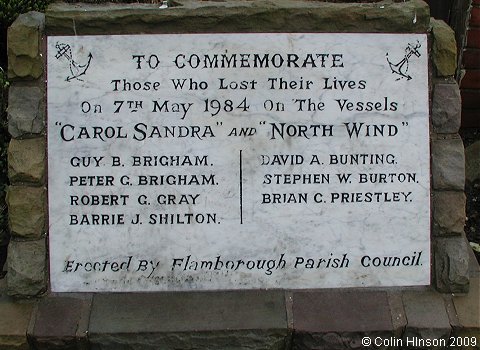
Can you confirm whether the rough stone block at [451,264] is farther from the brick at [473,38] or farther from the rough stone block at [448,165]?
the brick at [473,38]

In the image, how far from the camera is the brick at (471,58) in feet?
14.7

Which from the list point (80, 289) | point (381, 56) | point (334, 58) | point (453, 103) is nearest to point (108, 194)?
point (80, 289)

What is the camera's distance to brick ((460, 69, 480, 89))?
4.54m

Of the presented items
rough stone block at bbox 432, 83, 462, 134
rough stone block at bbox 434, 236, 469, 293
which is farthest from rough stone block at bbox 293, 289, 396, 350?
rough stone block at bbox 432, 83, 462, 134

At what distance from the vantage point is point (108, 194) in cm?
291

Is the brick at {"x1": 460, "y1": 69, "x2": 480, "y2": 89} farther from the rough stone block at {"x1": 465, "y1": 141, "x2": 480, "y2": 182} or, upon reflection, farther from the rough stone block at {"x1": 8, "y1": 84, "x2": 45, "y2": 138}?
the rough stone block at {"x1": 8, "y1": 84, "x2": 45, "y2": 138}

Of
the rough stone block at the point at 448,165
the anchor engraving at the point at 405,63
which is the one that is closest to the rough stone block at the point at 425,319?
the rough stone block at the point at 448,165

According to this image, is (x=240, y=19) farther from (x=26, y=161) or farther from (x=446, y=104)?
(x=26, y=161)

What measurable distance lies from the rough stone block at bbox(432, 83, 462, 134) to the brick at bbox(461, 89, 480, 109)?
176 cm

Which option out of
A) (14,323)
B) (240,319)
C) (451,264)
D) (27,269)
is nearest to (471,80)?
(451,264)

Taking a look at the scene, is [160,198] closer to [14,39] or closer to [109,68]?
[109,68]

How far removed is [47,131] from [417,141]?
5.28 ft

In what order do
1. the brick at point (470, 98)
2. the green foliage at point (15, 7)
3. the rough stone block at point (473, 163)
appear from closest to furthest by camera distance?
the green foliage at point (15, 7), the rough stone block at point (473, 163), the brick at point (470, 98)

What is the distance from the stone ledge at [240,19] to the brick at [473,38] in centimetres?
171
